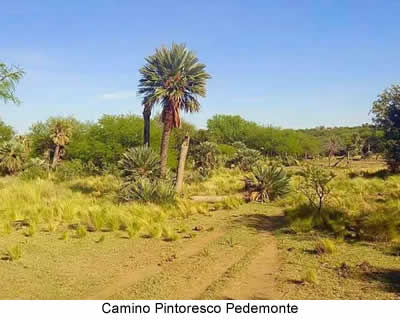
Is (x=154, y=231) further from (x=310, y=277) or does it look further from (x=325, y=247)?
(x=310, y=277)

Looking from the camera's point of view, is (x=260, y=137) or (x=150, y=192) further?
→ (x=260, y=137)

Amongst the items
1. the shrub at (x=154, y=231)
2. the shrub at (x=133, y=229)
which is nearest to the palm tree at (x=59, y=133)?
the shrub at (x=133, y=229)

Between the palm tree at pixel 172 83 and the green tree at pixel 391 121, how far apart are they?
52.4 feet

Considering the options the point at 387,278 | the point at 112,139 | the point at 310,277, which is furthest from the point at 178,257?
the point at 112,139

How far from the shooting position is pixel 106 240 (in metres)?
10.5

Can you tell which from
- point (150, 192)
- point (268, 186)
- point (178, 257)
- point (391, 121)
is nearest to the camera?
point (178, 257)

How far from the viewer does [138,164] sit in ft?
60.1

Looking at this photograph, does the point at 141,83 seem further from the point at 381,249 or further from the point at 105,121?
the point at 381,249

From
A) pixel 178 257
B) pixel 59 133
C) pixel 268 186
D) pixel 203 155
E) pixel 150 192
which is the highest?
pixel 59 133

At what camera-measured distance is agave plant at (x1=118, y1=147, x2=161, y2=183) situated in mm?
18141

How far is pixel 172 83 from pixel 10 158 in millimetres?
19856

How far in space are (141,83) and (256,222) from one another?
10699 mm

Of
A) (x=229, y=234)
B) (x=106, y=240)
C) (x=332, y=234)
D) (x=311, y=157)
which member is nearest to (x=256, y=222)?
(x=229, y=234)

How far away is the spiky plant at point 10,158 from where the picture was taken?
32.5 meters
